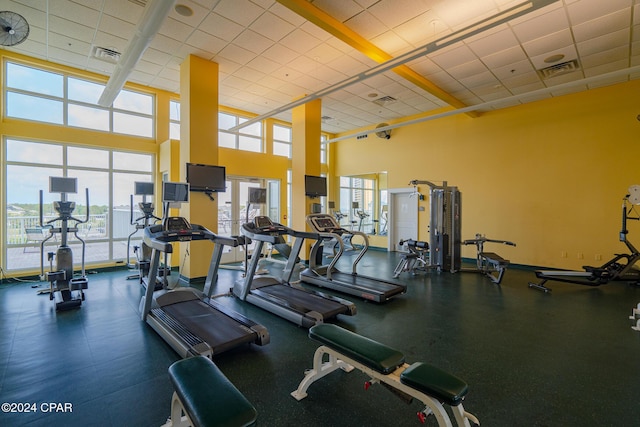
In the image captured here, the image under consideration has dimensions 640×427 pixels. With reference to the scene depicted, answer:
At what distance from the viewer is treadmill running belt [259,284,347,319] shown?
3.94m

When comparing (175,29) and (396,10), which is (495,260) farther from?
(175,29)

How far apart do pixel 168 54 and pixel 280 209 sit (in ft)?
15.4

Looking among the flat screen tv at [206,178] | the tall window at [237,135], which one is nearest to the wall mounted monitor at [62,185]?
the flat screen tv at [206,178]

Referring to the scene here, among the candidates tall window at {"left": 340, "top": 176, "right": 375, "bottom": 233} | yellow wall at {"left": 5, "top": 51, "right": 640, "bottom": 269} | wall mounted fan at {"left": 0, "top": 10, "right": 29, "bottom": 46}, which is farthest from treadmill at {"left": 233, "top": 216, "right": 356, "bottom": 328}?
tall window at {"left": 340, "top": 176, "right": 375, "bottom": 233}

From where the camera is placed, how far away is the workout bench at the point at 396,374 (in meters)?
1.68

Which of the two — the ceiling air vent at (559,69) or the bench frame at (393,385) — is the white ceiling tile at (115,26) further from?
the ceiling air vent at (559,69)

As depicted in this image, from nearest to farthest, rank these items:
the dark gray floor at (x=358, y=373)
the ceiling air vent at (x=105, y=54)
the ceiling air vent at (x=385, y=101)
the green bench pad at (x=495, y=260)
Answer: the dark gray floor at (x=358, y=373), the ceiling air vent at (x=105, y=54), the green bench pad at (x=495, y=260), the ceiling air vent at (x=385, y=101)

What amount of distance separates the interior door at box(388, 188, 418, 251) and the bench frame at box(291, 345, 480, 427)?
740cm

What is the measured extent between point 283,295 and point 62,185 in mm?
3981

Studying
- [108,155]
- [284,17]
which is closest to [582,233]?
[284,17]

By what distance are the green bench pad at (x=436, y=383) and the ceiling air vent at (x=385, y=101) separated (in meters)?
7.15

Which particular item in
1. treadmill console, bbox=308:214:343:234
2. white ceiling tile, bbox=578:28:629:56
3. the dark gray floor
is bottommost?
the dark gray floor

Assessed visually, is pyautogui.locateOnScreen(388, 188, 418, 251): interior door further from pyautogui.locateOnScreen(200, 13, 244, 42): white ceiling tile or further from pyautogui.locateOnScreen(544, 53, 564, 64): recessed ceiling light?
pyautogui.locateOnScreen(200, 13, 244, 42): white ceiling tile

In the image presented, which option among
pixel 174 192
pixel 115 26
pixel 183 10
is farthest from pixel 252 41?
pixel 174 192
